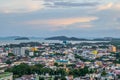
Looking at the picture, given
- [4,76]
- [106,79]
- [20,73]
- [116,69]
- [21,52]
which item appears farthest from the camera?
[21,52]

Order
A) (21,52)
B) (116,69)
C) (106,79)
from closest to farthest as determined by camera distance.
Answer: (106,79) → (116,69) → (21,52)

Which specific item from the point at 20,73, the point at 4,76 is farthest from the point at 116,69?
the point at 4,76

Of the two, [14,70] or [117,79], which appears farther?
[14,70]

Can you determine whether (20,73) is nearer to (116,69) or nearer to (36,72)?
(36,72)

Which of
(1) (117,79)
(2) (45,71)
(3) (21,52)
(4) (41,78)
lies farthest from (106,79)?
(3) (21,52)

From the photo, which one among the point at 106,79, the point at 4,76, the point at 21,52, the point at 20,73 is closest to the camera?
the point at 4,76

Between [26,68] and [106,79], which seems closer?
[106,79]

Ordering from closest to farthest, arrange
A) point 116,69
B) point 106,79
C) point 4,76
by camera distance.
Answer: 1. point 4,76
2. point 106,79
3. point 116,69

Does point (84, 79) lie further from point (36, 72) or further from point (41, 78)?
point (36, 72)

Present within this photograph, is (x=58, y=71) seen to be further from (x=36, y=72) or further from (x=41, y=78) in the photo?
(x=41, y=78)
